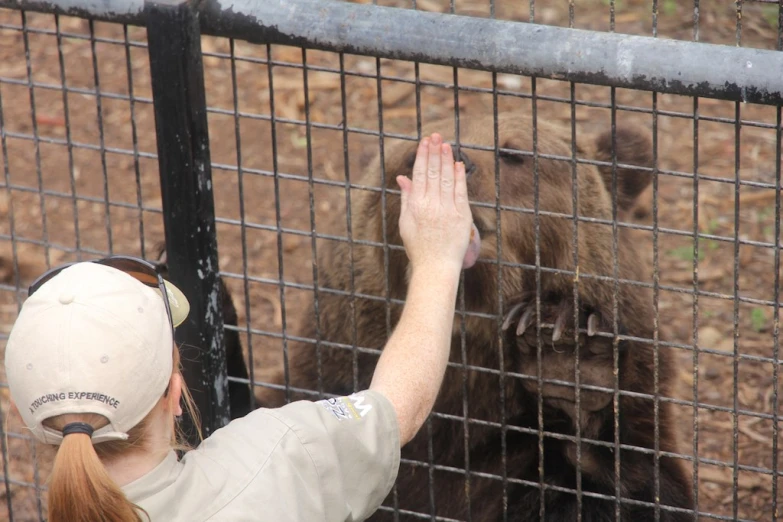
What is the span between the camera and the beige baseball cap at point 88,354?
2.55 metres

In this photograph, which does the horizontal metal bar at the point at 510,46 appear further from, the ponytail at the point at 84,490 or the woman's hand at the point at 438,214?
the ponytail at the point at 84,490

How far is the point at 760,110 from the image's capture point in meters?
8.02

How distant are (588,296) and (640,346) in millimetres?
263

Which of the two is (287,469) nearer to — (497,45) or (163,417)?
(163,417)

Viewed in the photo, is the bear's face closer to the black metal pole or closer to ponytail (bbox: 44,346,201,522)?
the black metal pole

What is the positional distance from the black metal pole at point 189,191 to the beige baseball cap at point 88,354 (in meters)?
0.83

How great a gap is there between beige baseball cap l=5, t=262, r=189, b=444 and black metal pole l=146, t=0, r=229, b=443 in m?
0.83

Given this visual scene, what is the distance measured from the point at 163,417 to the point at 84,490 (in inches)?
16.9

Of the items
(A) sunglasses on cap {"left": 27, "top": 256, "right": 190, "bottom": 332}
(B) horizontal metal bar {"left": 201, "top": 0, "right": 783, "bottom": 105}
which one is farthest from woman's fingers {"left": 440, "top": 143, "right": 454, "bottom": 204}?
(A) sunglasses on cap {"left": 27, "top": 256, "right": 190, "bottom": 332}

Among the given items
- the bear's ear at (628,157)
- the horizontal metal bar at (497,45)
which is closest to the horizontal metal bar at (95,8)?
the horizontal metal bar at (497,45)

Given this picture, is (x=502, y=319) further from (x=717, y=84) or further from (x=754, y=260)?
(x=754, y=260)

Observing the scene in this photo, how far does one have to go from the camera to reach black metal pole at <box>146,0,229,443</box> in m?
3.39

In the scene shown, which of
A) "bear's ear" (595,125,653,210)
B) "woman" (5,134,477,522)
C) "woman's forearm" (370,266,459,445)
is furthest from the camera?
"bear's ear" (595,125,653,210)

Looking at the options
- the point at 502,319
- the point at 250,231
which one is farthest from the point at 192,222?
the point at 250,231
